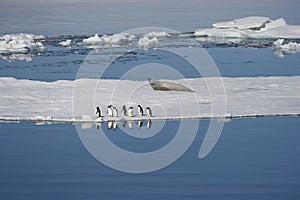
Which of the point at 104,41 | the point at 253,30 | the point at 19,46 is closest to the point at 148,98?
the point at 19,46

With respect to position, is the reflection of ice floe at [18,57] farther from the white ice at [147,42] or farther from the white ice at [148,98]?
the white ice at [148,98]

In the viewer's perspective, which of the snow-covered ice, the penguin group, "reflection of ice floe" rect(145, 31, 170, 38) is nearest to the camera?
the penguin group

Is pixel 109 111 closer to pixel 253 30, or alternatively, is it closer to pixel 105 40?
pixel 105 40

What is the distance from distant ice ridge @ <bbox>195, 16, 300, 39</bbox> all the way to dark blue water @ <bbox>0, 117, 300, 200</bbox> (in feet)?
35.5

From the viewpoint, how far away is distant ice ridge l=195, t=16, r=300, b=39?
20969 millimetres

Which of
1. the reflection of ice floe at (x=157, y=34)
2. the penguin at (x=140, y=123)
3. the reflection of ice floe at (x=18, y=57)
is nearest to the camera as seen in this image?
the penguin at (x=140, y=123)

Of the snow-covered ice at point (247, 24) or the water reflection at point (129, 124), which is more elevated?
the snow-covered ice at point (247, 24)

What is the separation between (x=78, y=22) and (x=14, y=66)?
10.2 metres

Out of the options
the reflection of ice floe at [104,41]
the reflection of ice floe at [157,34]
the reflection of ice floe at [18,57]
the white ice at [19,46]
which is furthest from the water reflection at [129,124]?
the reflection of ice floe at [157,34]

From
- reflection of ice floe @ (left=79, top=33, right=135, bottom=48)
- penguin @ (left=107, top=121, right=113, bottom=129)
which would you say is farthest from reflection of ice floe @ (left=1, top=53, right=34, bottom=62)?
penguin @ (left=107, top=121, right=113, bottom=129)

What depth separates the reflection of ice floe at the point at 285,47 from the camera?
60.5 feet

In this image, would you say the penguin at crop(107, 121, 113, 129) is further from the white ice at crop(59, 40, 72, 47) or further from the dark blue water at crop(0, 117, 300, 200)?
the white ice at crop(59, 40, 72, 47)

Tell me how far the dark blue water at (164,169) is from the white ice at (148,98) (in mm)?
753

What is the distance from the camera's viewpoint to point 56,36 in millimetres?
21453
